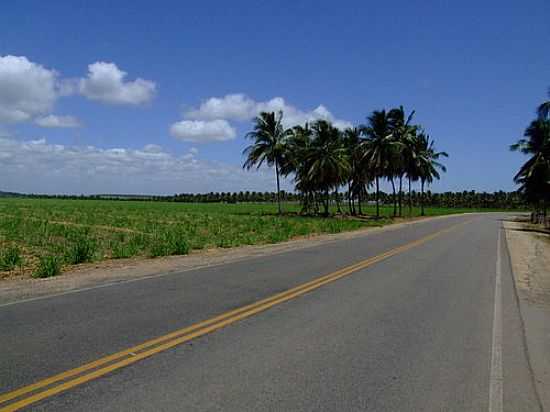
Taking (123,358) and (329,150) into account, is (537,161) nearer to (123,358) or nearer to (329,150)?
(329,150)

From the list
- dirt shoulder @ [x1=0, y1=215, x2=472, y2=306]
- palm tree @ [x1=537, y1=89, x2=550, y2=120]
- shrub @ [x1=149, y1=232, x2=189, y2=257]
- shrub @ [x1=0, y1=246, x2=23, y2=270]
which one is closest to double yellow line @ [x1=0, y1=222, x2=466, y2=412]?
dirt shoulder @ [x1=0, y1=215, x2=472, y2=306]

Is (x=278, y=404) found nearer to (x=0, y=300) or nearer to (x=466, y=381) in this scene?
(x=466, y=381)

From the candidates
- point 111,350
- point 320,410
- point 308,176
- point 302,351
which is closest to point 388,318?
point 302,351

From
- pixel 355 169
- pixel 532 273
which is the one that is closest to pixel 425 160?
pixel 355 169

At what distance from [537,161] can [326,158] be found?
19323mm

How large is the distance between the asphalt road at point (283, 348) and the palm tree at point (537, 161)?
34.8 meters

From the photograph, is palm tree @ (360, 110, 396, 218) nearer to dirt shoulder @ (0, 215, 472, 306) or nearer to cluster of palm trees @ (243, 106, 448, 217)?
cluster of palm trees @ (243, 106, 448, 217)

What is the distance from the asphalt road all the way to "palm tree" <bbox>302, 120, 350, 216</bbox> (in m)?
39.7

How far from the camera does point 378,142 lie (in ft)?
163

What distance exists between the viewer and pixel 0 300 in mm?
8062

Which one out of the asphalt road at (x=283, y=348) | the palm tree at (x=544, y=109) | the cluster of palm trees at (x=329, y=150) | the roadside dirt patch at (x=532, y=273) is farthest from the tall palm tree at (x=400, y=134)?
the asphalt road at (x=283, y=348)

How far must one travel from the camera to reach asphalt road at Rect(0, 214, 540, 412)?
14.2 ft

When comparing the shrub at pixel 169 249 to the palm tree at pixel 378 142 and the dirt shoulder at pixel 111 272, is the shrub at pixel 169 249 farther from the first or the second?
the palm tree at pixel 378 142

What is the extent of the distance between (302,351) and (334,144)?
152 ft
